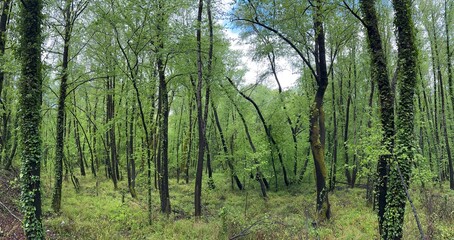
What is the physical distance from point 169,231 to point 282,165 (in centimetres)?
1072

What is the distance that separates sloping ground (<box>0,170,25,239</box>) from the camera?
280 inches

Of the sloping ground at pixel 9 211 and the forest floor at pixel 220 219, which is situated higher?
the sloping ground at pixel 9 211

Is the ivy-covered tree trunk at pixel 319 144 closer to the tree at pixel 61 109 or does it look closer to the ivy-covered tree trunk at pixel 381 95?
the ivy-covered tree trunk at pixel 381 95

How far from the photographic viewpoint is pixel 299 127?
63.2ft

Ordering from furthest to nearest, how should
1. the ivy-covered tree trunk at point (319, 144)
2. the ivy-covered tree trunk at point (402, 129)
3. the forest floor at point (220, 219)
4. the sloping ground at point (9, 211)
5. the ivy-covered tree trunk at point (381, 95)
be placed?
the ivy-covered tree trunk at point (319, 144) < the forest floor at point (220, 219) < the sloping ground at point (9, 211) < the ivy-covered tree trunk at point (381, 95) < the ivy-covered tree trunk at point (402, 129)

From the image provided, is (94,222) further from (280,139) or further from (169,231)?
(280,139)

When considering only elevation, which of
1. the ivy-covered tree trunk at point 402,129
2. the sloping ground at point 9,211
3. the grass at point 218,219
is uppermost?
the ivy-covered tree trunk at point 402,129

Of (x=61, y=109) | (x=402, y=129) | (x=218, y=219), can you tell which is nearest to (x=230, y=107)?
(x=218, y=219)

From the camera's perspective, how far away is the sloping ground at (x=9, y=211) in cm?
712

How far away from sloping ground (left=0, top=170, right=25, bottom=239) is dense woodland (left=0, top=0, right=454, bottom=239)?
0.07m

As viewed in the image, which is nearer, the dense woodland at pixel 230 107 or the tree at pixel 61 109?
the dense woodland at pixel 230 107

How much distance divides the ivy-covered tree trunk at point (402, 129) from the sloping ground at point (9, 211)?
7.64 metres

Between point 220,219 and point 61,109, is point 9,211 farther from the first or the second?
point 220,219

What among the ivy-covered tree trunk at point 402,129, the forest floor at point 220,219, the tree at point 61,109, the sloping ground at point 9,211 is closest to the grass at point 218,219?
A: the forest floor at point 220,219
